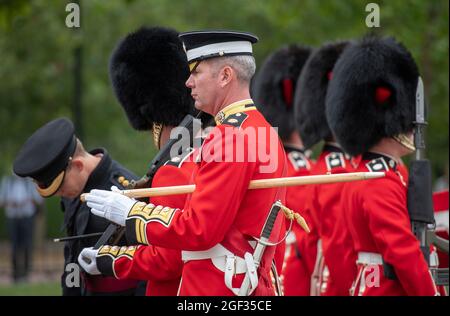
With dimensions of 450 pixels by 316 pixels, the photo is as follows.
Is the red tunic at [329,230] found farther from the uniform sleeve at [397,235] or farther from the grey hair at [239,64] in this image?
the grey hair at [239,64]

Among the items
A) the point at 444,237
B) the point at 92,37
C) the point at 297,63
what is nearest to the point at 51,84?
the point at 92,37

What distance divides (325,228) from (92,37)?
11201 mm

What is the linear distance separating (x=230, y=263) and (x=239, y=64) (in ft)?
2.74

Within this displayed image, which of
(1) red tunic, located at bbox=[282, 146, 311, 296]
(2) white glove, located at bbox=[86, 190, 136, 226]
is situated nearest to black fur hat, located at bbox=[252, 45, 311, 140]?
(1) red tunic, located at bbox=[282, 146, 311, 296]

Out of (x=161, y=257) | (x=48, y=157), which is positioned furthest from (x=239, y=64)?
(x=48, y=157)

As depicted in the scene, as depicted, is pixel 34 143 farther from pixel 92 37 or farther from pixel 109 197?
pixel 92 37

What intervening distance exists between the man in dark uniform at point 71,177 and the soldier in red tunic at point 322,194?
1.42 m

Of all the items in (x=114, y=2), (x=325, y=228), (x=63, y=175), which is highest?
(x=114, y=2)

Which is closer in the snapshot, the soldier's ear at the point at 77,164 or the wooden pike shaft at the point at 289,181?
the wooden pike shaft at the point at 289,181

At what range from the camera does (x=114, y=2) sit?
17.2 m

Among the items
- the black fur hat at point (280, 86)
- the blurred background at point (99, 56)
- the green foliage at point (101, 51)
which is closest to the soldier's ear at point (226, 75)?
the black fur hat at point (280, 86)

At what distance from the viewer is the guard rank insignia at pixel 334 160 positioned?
282 inches

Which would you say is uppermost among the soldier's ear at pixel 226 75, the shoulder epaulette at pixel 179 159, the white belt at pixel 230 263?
the soldier's ear at pixel 226 75
